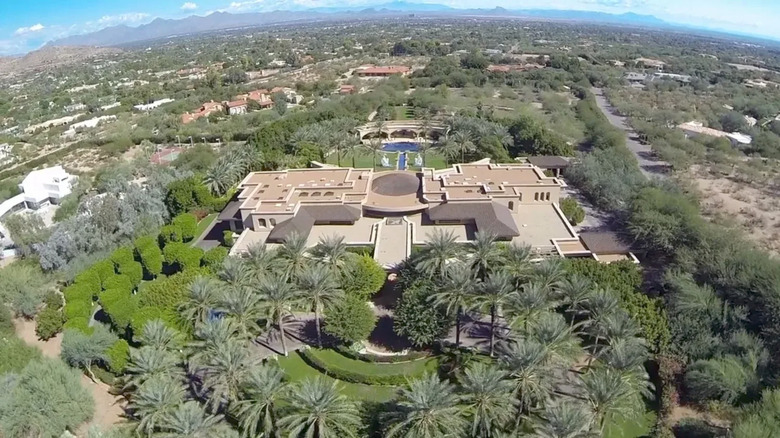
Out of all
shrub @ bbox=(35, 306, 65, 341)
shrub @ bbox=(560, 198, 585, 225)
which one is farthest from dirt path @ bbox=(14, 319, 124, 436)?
shrub @ bbox=(560, 198, 585, 225)

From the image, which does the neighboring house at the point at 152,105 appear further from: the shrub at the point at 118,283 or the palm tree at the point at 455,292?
the palm tree at the point at 455,292

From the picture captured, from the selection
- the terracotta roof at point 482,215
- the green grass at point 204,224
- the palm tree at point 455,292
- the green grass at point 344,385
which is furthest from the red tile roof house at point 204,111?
the palm tree at point 455,292

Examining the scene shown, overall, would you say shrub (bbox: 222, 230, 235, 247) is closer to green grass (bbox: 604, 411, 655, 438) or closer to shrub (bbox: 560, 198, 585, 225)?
shrub (bbox: 560, 198, 585, 225)

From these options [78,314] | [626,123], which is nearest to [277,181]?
[78,314]

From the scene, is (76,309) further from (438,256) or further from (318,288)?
(438,256)

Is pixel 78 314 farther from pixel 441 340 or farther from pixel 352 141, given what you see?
pixel 352 141

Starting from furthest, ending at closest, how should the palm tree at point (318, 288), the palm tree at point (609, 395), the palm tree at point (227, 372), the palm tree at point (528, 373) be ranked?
the palm tree at point (318, 288), the palm tree at point (227, 372), the palm tree at point (528, 373), the palm tree at point (609, 395)
